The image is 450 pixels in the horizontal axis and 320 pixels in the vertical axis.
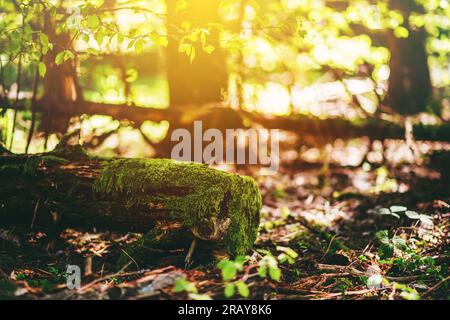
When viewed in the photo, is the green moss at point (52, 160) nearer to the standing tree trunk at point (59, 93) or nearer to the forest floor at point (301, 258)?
the forest floor at point (301, 258)

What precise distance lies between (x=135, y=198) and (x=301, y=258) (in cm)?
173

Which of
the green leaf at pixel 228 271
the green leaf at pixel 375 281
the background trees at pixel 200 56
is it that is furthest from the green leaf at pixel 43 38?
the green leaf at pixel 375 281

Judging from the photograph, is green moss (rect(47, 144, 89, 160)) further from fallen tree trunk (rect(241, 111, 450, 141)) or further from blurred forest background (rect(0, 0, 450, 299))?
fallen tree trunk (rect(241, 111, 450, 141))

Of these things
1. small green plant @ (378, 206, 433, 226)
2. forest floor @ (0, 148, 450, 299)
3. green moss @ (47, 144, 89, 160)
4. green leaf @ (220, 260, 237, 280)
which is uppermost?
green moss @ (47, 144, 89, 160)

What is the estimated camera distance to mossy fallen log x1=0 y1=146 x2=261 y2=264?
139 inches

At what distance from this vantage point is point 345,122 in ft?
21.6

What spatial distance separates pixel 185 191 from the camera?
359 centimetres

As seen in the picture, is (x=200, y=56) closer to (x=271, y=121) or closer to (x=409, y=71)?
(x=271, y=121)

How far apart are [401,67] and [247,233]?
6.64m

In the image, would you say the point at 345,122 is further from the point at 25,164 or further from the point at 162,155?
the point at 25,164

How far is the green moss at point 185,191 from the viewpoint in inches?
138

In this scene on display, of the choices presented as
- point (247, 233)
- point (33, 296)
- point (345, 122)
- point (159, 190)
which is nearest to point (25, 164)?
point (159, 190)

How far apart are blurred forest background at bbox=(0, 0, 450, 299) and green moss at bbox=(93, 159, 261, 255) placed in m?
0.38

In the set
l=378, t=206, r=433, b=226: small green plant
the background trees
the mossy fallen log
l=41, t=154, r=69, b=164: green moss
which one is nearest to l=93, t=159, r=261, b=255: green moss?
the mossy fallen log
